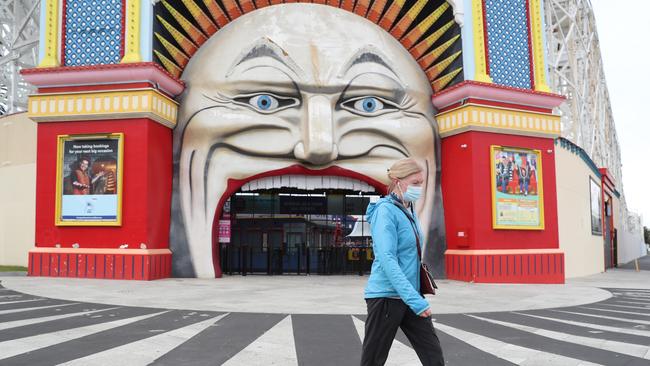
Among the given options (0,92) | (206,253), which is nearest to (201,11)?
(206,253)

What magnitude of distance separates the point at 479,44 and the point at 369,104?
149 inches

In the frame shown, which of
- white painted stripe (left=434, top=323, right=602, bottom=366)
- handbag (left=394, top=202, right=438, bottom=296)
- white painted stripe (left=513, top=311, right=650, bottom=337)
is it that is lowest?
white painted stripe (left=513, top=311, right=650, bottom=337)

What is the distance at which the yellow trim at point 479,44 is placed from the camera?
54.5 ft

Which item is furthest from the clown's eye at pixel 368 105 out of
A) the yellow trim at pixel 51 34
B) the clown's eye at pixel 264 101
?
the yellow trim at pixel 51 34

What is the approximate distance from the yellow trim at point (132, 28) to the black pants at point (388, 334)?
13.5 m

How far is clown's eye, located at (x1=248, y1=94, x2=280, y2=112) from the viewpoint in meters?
16.3

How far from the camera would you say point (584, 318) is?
28.3ft

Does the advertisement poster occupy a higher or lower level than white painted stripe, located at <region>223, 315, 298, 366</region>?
higher

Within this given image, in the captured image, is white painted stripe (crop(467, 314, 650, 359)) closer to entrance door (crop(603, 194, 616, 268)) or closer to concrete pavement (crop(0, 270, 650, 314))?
concrete pavement (crop(0, 270, 650, 314))

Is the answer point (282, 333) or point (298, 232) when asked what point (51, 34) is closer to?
point (298, 232)

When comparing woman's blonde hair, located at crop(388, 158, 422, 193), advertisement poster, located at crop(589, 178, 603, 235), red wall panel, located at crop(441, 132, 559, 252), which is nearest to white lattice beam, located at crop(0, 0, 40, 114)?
red wall panel, located at crop(441, 132, 559, 252)

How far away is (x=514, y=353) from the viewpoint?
228 inches

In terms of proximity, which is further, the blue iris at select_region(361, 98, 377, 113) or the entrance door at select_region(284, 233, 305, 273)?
the entrance door at select_region(284, 233, 305, 273)

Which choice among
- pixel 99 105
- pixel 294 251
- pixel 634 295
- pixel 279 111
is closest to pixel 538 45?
pixel 634 295
